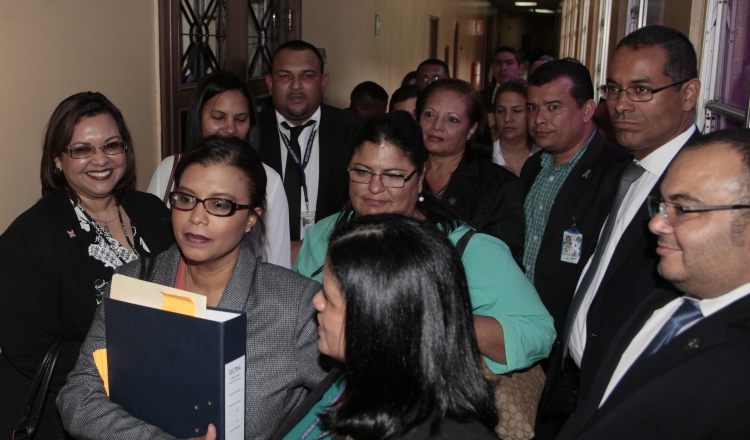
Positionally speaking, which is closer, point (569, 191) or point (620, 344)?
point (620, 344)

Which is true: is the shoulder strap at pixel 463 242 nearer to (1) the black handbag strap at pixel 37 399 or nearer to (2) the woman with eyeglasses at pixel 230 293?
(2) the woman with eyeglasses at pixel 230 293

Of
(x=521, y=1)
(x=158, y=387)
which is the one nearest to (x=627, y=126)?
(x=158, y=387)

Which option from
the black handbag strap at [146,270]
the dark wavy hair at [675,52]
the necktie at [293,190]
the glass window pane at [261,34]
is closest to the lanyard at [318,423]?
the black handbag strap at [146,270]

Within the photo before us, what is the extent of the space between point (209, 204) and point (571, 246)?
5.42ft

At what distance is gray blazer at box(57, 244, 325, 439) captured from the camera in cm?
157

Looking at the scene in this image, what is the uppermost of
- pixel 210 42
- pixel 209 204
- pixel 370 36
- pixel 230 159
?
pixel 370 36

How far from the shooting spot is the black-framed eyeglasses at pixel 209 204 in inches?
67.5

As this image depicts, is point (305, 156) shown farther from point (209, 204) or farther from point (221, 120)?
point (209, 204)

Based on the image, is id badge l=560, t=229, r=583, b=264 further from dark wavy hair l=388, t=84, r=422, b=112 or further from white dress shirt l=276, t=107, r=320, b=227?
dark wavy hair l=388, t=84, r=422, b=112

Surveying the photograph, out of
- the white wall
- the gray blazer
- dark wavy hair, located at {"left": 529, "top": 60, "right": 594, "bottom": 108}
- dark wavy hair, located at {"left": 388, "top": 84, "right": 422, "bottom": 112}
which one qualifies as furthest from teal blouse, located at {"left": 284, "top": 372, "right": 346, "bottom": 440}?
the white wall

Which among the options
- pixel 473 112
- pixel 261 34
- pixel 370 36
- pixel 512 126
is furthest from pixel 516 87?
pixel 370 36

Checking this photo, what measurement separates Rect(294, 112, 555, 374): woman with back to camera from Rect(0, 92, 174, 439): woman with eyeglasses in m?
0.67

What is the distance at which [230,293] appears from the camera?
1662 mm

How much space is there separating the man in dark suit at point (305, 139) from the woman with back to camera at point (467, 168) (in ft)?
2.17
